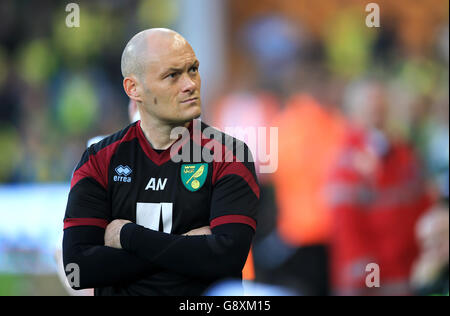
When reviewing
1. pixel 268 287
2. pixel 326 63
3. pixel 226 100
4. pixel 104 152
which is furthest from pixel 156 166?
pixel 326 63

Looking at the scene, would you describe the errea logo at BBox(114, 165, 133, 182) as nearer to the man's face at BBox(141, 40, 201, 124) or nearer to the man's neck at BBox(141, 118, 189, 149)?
the man's neck at BBox(141, 118, 189, 149)

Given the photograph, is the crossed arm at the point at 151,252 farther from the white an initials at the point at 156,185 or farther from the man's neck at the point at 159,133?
the man's neck at the point at 159,133

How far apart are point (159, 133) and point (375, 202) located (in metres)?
3.49

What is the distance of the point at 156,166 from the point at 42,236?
3.17 metres

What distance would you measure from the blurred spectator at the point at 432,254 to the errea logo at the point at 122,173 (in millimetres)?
2899

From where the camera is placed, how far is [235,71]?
7.57 meters

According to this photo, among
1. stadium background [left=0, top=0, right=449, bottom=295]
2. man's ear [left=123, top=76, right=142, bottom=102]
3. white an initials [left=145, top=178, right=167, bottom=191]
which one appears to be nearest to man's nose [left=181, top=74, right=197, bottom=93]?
man's ear [left=123, top=76, right=142, bottom=102]

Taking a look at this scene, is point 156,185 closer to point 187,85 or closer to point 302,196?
point 187,85

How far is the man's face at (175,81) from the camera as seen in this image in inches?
89.1

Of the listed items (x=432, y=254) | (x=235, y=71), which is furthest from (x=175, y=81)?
(x=235, y=71)

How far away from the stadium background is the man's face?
3.45 m

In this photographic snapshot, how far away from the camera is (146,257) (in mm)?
2344

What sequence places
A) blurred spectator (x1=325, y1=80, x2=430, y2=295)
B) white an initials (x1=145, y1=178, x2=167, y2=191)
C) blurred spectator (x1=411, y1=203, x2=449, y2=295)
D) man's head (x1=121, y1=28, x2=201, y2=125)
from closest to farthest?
man's head (x1=121, y1=28, x2=201, y2=125)
white an initials (x1=145, y1=178, x2=167, y2=191)
blurred spectator (x1=411, y1=203, x2=449, y2=295)
blurred spectator (x1=325, y1=80, x2=430, y2=295)

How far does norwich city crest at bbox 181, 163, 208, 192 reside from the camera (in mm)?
2363
